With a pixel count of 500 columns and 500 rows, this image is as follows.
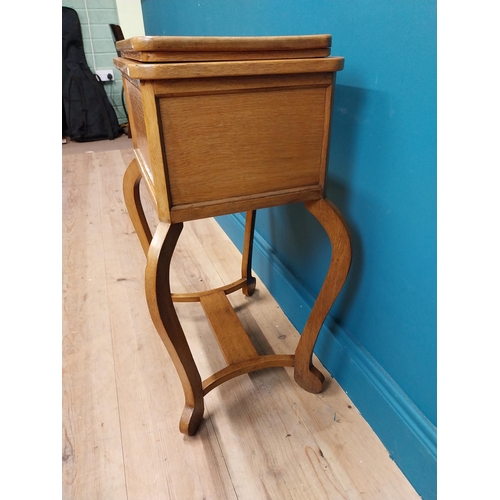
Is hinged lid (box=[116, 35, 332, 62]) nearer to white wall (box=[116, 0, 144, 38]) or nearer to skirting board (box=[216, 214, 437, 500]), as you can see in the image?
skirting board (box=[216, 214, 437, 500])

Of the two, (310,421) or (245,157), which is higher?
(245,157)

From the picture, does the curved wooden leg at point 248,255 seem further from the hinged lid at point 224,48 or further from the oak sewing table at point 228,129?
the hinged lid at point 224,48

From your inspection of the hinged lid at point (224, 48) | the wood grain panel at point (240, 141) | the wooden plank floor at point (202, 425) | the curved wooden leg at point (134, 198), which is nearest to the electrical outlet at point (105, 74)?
the wooden plank floor at point (202, 425)

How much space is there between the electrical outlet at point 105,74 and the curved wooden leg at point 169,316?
3.24m

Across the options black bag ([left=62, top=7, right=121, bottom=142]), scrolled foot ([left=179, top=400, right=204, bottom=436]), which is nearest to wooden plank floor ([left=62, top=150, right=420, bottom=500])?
scrolled foot ([left=179, top=400, right=204, bottom=436])

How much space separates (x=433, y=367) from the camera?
2.18ft

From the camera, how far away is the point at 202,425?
88 centimetres

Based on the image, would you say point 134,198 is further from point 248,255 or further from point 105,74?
point 105,74

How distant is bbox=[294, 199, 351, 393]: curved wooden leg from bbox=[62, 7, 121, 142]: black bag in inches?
115

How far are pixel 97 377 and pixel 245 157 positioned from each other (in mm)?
700

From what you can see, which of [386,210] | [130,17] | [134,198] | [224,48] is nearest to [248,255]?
[134,198]

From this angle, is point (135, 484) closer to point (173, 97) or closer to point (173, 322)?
point (173, 322)

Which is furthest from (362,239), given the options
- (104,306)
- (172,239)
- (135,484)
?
(104,306)

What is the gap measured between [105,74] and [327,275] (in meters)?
3.30
